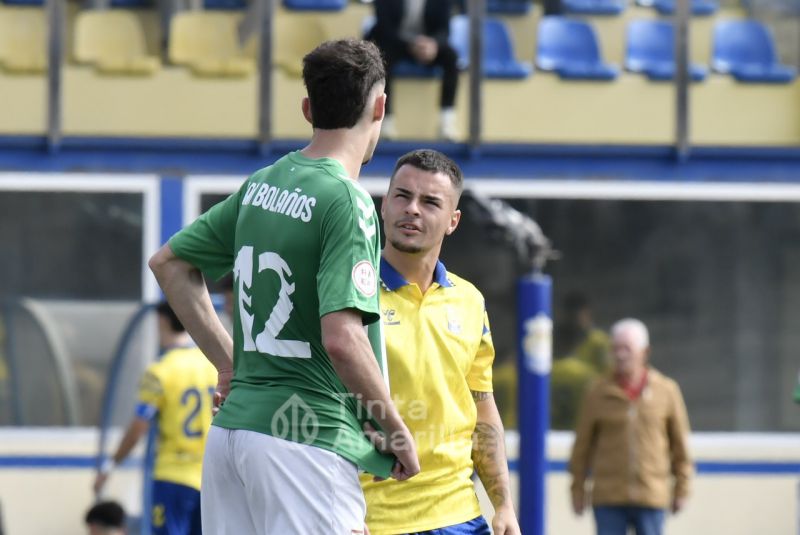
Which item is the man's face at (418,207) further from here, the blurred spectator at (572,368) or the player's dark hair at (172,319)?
the blurred spectator at (572,368)

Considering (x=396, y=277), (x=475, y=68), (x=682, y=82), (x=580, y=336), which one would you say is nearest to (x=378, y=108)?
(x=396, y=277)

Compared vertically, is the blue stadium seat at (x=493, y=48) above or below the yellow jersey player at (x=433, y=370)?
above

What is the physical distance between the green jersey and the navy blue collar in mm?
928

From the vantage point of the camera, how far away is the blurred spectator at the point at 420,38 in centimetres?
1062

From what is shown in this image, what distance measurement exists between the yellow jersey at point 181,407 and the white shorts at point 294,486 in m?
4.12

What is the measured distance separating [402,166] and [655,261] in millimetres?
7048

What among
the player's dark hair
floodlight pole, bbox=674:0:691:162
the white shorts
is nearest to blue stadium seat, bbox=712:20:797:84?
floodlight pole, bbox=674:0:691:162

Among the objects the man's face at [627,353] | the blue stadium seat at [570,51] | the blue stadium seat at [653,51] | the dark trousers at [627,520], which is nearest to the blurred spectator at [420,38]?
the blue stadium seat at [570,51]

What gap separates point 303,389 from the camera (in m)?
3.61

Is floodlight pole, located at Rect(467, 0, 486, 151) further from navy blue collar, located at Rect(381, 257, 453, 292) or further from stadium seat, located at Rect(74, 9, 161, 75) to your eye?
navy blue collar, located at Rect(381, 257, 453, 292)

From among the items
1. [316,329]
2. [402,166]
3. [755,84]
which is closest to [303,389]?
[316,329]

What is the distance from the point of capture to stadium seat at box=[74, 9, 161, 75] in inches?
430

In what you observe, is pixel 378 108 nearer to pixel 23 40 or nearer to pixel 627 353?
pixel 627 353

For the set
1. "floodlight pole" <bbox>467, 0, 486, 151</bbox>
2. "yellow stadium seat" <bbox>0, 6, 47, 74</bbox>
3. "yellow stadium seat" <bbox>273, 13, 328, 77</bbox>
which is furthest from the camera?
"yellow stadium seat" <bbox>273, 13, 328, 77</bbox>
